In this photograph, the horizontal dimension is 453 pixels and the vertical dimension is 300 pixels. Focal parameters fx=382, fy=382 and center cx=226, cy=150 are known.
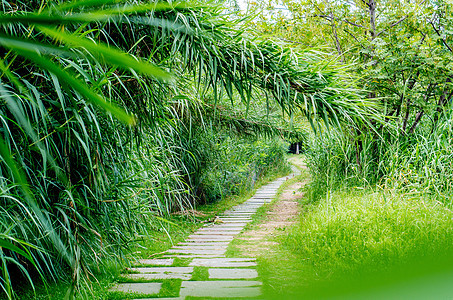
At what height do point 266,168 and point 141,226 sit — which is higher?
point 141,226

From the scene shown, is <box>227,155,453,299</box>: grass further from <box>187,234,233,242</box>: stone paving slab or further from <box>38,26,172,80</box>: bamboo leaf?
<box>38,26,172,80</box>: bamboo leaf

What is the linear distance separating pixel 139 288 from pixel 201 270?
0.67m

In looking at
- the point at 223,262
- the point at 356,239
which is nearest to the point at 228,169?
the point at 223,262

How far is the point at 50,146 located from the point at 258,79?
5.99 feet

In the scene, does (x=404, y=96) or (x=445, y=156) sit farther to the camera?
(x=404, y=96)

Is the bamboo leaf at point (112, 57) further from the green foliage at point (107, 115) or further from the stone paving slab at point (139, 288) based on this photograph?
the stone paving slab at point (139, 288)

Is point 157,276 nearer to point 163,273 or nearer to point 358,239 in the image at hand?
point 163,273

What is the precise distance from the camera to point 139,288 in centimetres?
315

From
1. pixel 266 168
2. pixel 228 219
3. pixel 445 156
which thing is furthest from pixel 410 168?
pixel 266 168

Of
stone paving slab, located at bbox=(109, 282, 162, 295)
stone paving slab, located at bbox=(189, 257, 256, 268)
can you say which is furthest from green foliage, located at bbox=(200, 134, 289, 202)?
stone paving slab, located at bbox=(109, 282, 162, 295)

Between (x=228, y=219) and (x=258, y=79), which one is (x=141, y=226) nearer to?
(x=258, y=79)

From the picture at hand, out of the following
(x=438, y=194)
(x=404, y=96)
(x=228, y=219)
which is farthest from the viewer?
(x=228, y=219)

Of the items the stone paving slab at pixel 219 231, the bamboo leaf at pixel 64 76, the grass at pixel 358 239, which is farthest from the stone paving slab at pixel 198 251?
the bamboo leaf at pixel 64 76

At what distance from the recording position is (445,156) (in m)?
4.57
